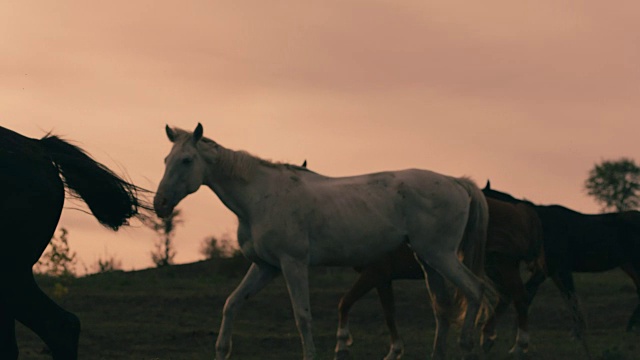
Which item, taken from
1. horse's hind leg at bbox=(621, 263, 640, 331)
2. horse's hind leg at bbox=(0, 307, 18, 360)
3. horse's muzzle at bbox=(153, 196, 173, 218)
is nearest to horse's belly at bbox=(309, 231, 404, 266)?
horse's muzzle at bbox=(153, 196, 173, 218)

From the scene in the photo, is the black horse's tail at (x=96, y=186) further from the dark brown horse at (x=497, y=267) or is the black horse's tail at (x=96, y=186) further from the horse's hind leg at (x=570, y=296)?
the horse's hind leg at (x=570, y=296)

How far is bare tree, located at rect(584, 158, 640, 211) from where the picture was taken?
49.5 metres

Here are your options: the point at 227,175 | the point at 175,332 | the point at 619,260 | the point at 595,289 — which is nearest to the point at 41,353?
the point at 175,332

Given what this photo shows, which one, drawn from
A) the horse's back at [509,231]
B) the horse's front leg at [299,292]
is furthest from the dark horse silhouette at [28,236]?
the horse's back at [509,231]

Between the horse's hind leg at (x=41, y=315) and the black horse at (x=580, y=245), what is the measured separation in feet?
25.0

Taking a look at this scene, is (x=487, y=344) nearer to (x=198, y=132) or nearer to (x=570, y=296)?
(x=570, y=296)

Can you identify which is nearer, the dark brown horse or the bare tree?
the dark brown horse

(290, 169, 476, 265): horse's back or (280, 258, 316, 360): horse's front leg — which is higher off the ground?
(290, 169, 476, 265): horse's back

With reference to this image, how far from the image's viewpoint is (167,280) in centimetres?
2244

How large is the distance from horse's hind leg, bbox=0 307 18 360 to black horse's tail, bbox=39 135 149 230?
47.8 inches

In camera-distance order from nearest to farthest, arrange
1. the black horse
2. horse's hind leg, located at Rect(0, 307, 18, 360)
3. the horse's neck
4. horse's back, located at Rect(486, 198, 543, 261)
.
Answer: horse's hind leg, located at Rect(0, 307, 18, 360) → the horse's neck → horse's back, located at Rect(486, 198, 543, 261) → the black horse

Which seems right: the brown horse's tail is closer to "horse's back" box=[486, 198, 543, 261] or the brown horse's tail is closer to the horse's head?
"horse's back" box=[486, 198, 543, 261]

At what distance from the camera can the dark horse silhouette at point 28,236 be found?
859cm

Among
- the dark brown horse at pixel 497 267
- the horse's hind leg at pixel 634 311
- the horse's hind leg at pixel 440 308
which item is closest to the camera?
the horse's hind leg at pixel 440 308
